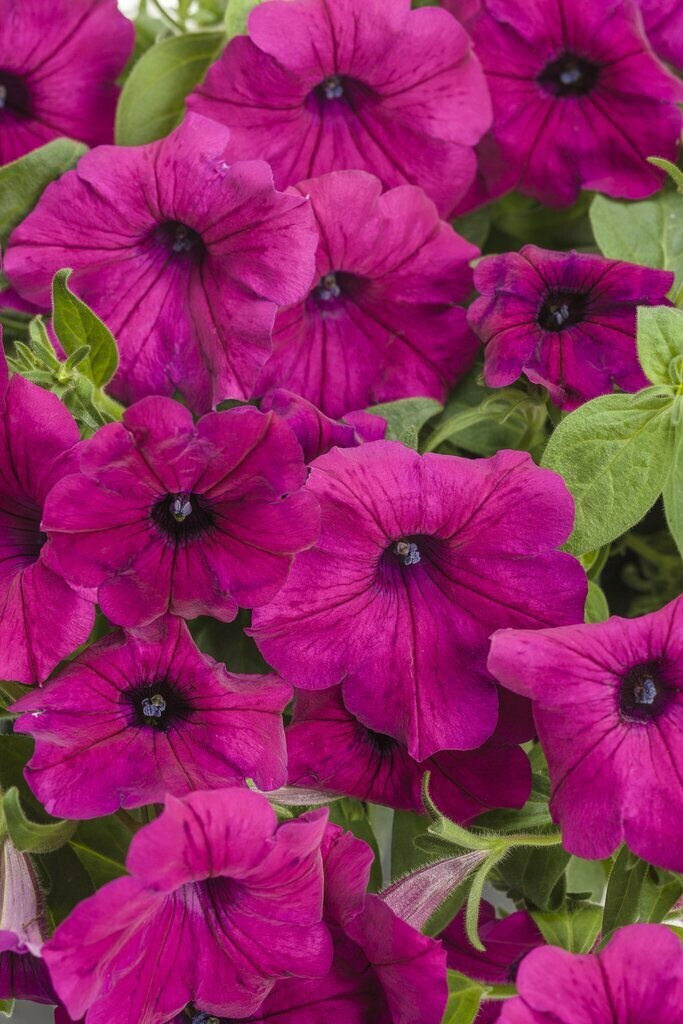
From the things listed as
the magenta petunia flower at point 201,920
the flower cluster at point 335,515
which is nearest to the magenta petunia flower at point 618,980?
the flower cluster at point 335,515

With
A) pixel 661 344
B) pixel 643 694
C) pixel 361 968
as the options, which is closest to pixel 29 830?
pixel 361 968

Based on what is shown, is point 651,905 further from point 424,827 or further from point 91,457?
point 91,457

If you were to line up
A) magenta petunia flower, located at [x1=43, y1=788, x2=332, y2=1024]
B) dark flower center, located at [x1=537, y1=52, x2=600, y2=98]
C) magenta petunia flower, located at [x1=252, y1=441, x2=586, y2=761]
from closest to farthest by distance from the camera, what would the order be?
1. magenta petunia flower, located at [x1=43, y1=788, x2=332, y2=1024]
2. magenta petunia flower, located at [x1=252, y1=441, x2=586, y2=761]
3. dark flower center, located at [x1=537, y1=52, x2=600, y2=98]

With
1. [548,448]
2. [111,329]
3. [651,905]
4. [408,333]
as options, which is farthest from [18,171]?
[651,905]

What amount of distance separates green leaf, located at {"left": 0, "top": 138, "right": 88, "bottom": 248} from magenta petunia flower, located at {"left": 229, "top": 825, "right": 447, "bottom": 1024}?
397 mm

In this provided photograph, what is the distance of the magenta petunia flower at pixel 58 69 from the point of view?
2.49 feet

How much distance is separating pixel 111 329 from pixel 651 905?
0.42 metres

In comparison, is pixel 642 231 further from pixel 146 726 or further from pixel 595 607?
pixel 146 726

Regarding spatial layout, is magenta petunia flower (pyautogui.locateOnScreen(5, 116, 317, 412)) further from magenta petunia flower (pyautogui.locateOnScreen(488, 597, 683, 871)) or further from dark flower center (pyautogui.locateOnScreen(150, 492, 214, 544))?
magenta petunia flower (pyautogui.locateOnScreen(488, 597, 683, 871))

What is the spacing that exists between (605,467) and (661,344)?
7cm

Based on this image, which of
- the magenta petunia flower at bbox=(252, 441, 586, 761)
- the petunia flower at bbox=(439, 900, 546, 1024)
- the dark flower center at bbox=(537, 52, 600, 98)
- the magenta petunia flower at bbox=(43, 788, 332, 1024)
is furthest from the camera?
the dark flower center at bbox=(537, 52, 600, 98)

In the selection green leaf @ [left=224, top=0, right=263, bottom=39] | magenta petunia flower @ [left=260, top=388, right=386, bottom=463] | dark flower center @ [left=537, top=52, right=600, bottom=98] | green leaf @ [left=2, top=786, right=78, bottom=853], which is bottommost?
green leaf @ [left=2, top=786, right=78, bottom=853]

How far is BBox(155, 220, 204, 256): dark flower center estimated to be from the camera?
0.69m

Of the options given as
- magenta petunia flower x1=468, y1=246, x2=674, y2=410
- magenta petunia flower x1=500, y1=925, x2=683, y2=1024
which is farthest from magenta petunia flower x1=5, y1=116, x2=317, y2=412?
magenta petunia flower x1=500, y1=925, x2=683, y2=1024
